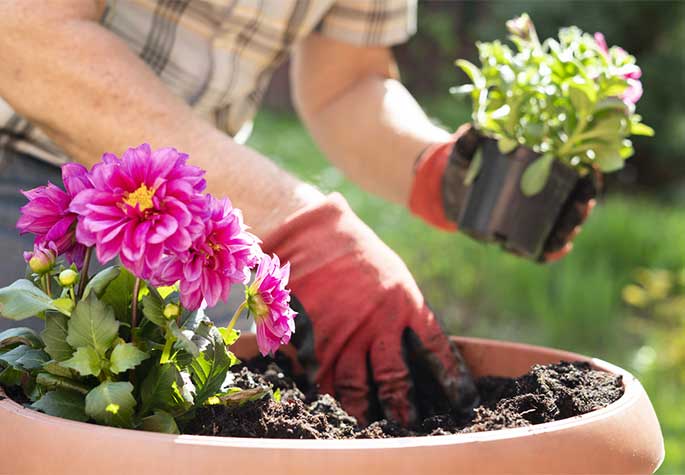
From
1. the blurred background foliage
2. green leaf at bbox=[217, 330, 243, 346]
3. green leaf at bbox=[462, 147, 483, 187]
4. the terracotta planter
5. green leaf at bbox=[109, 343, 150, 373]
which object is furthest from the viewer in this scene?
the blurred background foliage

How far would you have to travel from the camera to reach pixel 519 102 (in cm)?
135

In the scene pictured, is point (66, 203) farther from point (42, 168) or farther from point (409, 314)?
point (42, 168)

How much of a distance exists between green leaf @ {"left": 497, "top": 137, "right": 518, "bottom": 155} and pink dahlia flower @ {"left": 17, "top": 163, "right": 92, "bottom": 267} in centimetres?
77

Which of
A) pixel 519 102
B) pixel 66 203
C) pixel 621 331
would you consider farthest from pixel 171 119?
pixel 621 331

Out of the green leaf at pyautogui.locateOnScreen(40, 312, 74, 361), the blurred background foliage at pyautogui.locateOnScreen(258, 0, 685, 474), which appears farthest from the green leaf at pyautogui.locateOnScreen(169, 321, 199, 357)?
the blurred background foliage at pyautogui.locateOnScreen(258, 0, 685, 474)

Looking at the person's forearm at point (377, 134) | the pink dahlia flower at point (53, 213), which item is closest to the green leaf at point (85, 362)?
the pink dahlia flower at point (53, 213)

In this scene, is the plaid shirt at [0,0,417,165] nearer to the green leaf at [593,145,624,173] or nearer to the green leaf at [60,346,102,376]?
the green leaf at [593,145,624,173]

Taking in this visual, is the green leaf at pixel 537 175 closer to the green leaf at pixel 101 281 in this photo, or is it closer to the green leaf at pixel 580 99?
the green leaf at pixel 580 99

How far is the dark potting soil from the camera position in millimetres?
830

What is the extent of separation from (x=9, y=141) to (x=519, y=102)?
34.7 inches

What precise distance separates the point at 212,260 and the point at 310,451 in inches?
7.9

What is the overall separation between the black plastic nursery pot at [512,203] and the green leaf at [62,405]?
88cm

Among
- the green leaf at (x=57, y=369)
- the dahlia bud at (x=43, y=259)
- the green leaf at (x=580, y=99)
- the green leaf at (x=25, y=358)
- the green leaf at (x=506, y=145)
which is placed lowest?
the green leaf at (x=25, y=358)

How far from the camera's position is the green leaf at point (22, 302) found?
30.6 inches
